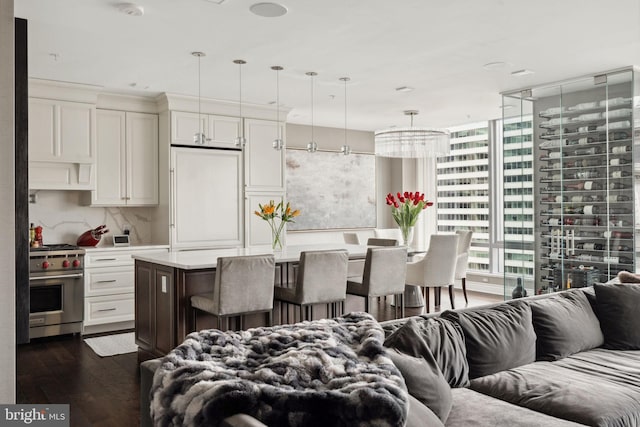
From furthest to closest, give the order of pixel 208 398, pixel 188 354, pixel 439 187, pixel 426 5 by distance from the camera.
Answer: pixel 439 187 < pixel 426 5 < pixel 188 354 < pixel 208 398

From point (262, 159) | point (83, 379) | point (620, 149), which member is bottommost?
point (83, 379)

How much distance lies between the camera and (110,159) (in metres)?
5.96

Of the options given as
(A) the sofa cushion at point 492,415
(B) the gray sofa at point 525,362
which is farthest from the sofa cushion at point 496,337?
(A) the sofa cushion at point 492,415

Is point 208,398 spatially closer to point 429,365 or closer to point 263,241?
point 429,365

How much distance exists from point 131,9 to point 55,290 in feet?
10.4

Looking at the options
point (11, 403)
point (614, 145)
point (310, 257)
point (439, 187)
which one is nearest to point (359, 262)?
point (310, 257)

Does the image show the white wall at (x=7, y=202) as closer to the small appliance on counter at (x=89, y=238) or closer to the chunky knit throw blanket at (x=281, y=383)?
the chunky knit throw blanket at (x=281, y=383)

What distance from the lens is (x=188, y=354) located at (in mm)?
1742

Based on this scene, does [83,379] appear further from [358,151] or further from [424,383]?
[358,151]

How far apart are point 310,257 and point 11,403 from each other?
6.90ft

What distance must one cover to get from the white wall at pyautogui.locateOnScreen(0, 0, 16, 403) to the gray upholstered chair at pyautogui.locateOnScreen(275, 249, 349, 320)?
196 centimetres

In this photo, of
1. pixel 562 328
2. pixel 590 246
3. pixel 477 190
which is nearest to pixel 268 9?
pixel 562 328

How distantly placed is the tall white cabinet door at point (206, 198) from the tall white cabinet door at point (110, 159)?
1.90 ft

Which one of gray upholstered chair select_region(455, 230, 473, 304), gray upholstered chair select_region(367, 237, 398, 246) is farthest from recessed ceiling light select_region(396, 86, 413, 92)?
gray upholstered chair select_region(455, 230, 473, 304)
